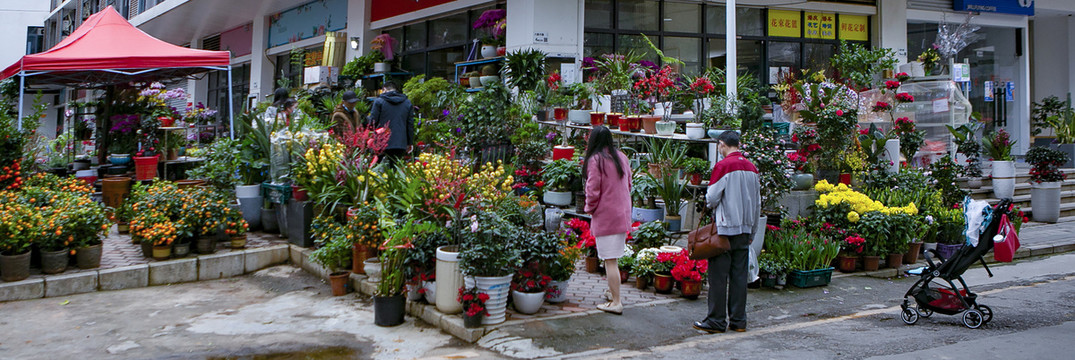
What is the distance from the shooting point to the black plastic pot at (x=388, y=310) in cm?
650

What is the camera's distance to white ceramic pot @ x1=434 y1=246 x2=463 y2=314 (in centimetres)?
640

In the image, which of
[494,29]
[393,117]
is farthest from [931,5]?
[393,117]

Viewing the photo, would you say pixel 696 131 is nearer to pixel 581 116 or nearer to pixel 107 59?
pixel 581 116

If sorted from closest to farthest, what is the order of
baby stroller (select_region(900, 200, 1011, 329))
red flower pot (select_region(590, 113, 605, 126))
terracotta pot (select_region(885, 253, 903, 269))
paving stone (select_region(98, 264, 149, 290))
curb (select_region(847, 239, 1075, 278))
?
baby stroller (select_region(900, 200, 1011, 329)) < paving stone (select_region(98, 264, 149, 290)) < terracotta pot (select_region(885, 253, 903, 269)) < curb (select_region(847, 239, 1075, 278)) < red flower pot (select_region(590, 113, 605, 126))

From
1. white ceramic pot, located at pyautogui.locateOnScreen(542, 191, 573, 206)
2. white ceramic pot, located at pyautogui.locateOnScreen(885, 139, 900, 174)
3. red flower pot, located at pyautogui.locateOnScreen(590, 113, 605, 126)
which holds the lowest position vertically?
white ceramic pot, located at pyautogui.locateOnScreen(542, 191, 573, 206)

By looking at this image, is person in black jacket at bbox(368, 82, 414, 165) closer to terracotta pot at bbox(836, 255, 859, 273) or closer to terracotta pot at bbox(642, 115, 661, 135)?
terracotta pot at bbox(642, 115, 661, 135)

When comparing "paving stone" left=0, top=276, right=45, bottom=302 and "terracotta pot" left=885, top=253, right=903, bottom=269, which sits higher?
"terracotta pot" left=885, top=253, right=903, bottom=269

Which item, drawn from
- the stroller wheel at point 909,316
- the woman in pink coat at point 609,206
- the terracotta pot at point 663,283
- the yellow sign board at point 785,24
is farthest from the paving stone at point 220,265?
the yellow sign board at point 785,24

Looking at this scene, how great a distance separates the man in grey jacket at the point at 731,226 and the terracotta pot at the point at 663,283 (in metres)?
1.14

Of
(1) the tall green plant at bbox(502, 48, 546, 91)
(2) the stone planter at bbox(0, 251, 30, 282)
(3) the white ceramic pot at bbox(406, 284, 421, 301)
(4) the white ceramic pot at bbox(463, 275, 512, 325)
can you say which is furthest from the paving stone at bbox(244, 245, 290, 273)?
(1) the tall green plant at bbox(502, 48, 546, 91)

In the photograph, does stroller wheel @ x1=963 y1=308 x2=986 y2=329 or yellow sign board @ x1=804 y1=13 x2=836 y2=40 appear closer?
stroller wheel @ x1=963 y1=308 x2=986 y2=329

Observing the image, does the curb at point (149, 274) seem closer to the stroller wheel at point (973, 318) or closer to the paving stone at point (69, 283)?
the paving stone at point (69, 283)

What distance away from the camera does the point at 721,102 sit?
31.6 feet

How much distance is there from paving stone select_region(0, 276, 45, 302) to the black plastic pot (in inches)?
147
